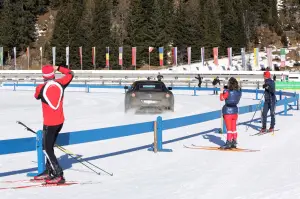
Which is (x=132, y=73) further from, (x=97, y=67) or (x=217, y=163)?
(x=217, y=163)

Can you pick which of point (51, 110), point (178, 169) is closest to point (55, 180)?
point (51, 110)

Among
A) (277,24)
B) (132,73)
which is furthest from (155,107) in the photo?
(277,24)

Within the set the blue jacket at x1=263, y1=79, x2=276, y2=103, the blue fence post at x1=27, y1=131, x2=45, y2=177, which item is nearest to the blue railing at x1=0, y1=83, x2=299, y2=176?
the blue fence post at x1=27, y1=131, x2=45, y2=177

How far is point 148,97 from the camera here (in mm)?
21094

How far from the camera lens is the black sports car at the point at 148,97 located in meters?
21.0

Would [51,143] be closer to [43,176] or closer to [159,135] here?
[43,176]

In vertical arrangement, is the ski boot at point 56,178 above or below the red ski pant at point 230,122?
below

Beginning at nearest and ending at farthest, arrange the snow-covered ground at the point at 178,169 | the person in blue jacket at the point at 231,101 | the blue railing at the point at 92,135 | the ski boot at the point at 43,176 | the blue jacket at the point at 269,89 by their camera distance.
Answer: the snow-covered ground at the point at 178,169 → the ski boot at the point at 43,176 → the blue railing at the point at 92,135 → the person in blue jacket at the point at 231,101 → the blue jacket at the point at 269,89

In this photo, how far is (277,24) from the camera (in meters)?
128

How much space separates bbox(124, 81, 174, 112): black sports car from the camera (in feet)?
69.0

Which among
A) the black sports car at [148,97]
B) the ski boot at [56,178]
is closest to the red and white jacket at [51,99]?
the ski boot at [56,178]

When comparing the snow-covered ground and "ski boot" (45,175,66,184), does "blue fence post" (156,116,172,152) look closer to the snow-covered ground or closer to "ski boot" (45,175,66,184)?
the snow-covered ground

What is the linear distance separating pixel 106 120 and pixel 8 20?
102649 millimetres

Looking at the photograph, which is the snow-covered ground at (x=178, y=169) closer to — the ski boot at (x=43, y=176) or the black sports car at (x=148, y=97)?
the ski boot at (x=43, y=176)
